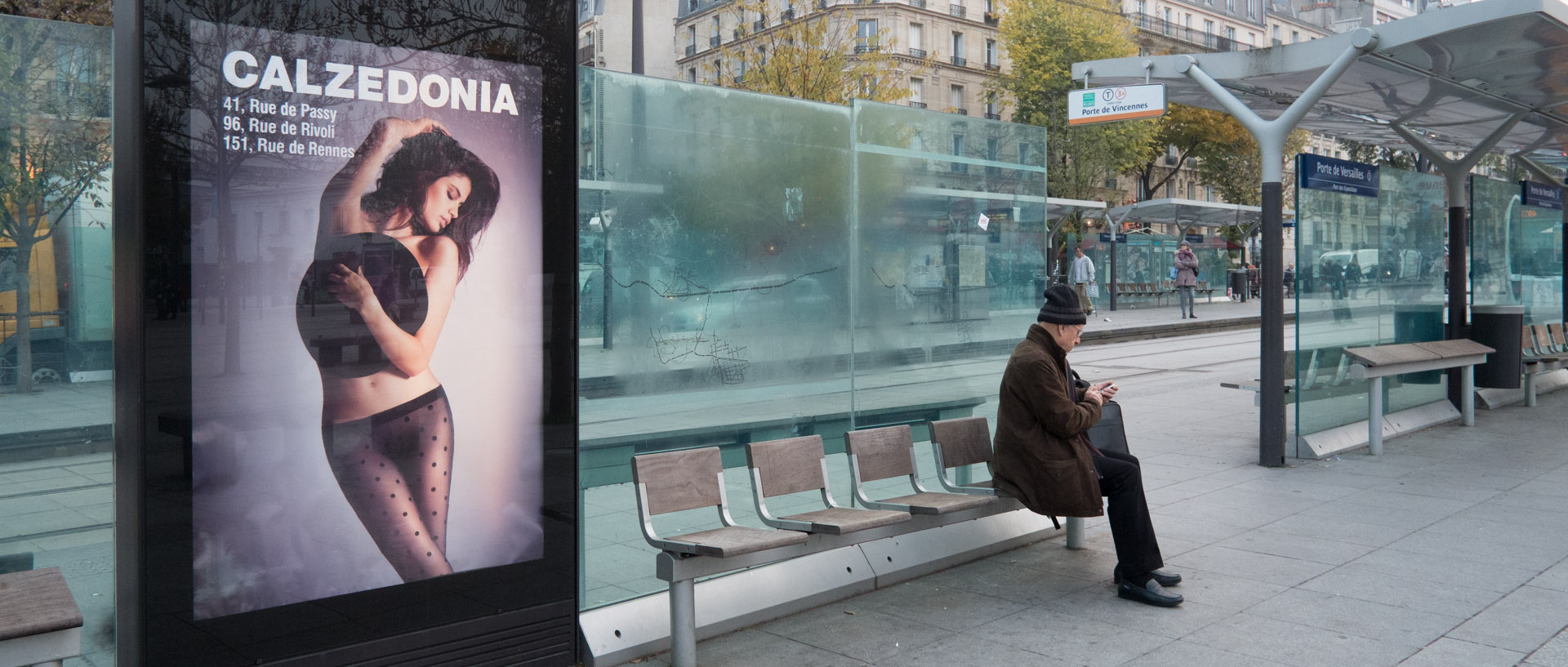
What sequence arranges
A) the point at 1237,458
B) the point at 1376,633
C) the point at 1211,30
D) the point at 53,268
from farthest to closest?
the point at 1211,30 < the point at 1237,458 < the point at 1376,633 < the point at 53,268

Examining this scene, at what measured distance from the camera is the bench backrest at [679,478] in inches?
192

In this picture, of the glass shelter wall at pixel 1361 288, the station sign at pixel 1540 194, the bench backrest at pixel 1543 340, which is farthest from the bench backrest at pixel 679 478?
the station sign at pixel 1540 194

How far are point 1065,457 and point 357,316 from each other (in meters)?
3.22

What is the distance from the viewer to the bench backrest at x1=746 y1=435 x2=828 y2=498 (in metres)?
5.34

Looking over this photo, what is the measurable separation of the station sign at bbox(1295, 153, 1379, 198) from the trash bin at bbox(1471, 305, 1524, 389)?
8.71 ft

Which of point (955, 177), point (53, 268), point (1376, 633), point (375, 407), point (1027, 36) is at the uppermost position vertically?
point (1027, 36)

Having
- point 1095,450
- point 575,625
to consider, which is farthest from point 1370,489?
point 575,625

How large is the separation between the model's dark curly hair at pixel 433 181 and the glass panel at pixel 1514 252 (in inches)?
473

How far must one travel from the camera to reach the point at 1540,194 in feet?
49.0

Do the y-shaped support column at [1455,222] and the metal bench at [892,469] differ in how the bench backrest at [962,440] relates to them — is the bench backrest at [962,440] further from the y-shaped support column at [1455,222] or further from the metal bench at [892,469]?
the y-shaped support column at [1455,222]

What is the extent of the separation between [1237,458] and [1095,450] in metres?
4.45

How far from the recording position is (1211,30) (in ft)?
252

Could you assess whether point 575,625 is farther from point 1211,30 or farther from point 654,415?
point 1211,30

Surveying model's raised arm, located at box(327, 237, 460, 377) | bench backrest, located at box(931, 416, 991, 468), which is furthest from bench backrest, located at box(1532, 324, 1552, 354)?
model's raised arm, located at box(327, 237, 460, 377)
